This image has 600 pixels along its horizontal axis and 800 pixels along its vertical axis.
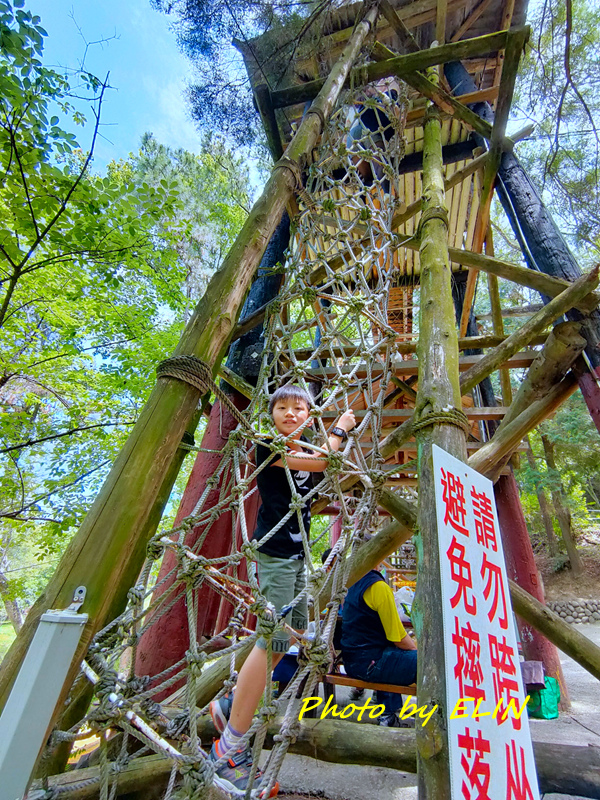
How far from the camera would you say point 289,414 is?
1.71 metres

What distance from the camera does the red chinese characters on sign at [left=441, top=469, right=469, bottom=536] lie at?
2.96 feet

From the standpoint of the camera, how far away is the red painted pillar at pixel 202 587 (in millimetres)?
1879

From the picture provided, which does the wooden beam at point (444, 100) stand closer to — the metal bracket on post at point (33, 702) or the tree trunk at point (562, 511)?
the metal bracket on post at point (33, 702)

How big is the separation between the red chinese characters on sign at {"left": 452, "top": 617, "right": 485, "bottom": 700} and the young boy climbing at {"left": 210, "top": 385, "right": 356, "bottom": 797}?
2.33 ft

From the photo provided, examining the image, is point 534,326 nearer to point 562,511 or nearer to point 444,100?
point 444,100

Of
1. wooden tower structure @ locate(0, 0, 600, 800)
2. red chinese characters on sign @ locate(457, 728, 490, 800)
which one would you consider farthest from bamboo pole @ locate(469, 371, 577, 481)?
red chinese characters on sign @ locate(457, 728, 490, 800)

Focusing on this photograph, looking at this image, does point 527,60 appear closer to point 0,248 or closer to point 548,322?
point 548,322

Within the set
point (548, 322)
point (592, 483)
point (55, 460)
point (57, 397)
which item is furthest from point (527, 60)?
point (592, 483)

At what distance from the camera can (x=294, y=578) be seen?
5.01 feet

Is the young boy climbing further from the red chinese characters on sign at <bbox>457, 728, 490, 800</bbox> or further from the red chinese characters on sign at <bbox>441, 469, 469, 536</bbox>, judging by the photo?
the red chinese characters on sign at <bbox>457, 728, 490, 800</bbox>

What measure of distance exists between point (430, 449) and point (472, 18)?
4.39 meters

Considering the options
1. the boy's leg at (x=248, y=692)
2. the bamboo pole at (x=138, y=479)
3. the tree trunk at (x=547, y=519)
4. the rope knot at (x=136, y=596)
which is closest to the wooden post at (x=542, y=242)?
the bamboo pole at (x=138, y=479)

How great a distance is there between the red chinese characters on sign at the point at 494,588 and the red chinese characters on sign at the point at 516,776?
202mm

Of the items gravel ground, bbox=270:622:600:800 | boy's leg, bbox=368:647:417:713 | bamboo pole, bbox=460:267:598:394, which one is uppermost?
bamboo pole, bbox=460:267:598:394
